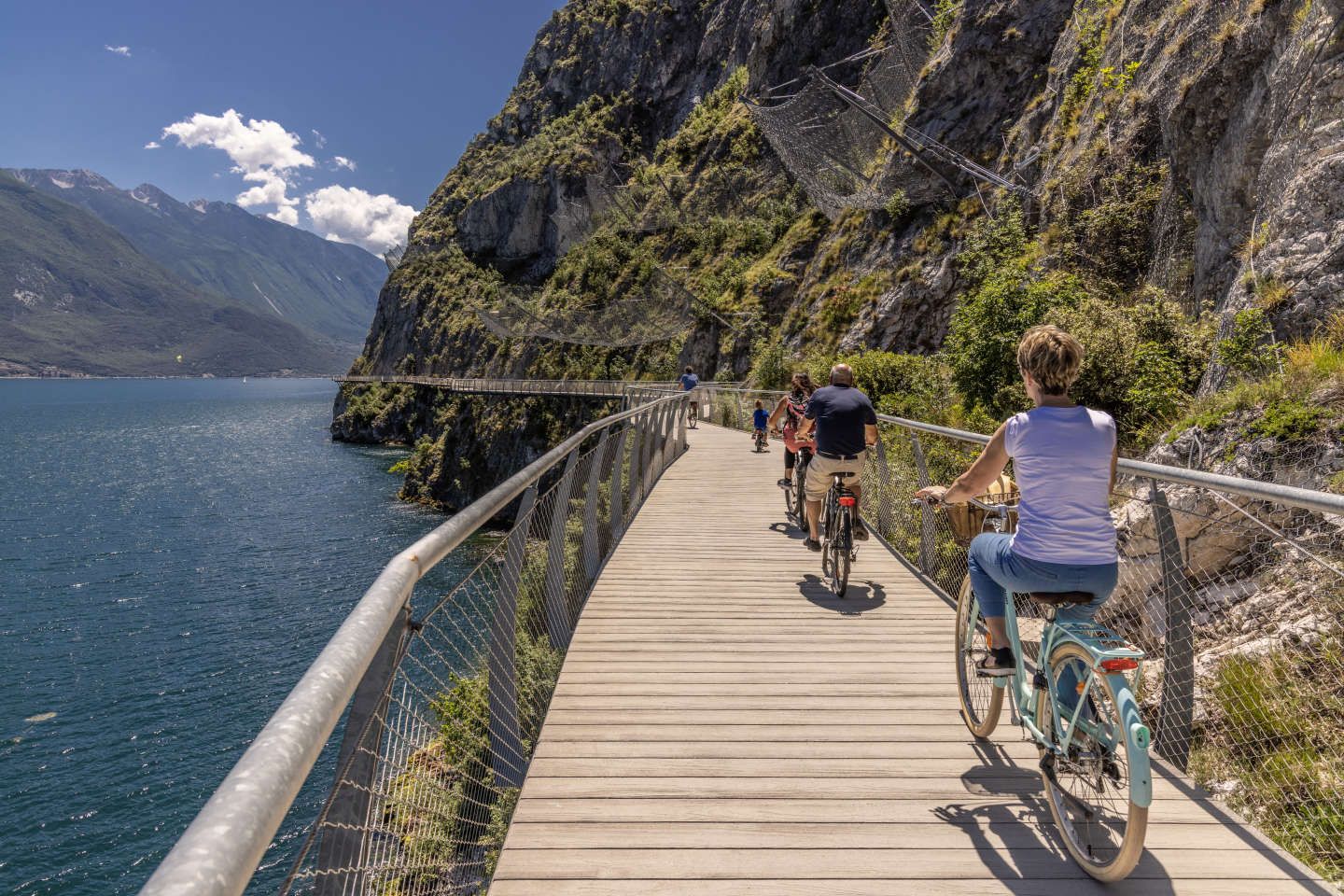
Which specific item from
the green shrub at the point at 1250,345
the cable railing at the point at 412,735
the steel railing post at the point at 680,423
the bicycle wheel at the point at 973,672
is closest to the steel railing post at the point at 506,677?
the cable railing at the point at 412,735

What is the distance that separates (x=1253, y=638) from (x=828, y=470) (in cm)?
305

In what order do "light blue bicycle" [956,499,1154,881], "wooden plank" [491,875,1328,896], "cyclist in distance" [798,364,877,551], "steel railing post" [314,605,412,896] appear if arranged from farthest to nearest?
"cyclist in distance" [798,364,877,551] < "wooden plank" [491,875,1328,896] < "light blue bicycle" [956,499,1154,881] < "steel railing post" [314,605,412,896]

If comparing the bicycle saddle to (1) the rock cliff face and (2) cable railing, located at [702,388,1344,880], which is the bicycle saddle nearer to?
(2) cable railing, located at [702,388,1344,880]

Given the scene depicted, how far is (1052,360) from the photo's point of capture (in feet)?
9.12

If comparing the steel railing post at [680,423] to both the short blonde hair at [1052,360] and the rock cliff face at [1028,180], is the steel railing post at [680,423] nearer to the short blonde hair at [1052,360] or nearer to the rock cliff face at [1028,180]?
the rock cliff face at [1028,180]

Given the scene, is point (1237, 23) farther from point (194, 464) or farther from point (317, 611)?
point (194, 464)

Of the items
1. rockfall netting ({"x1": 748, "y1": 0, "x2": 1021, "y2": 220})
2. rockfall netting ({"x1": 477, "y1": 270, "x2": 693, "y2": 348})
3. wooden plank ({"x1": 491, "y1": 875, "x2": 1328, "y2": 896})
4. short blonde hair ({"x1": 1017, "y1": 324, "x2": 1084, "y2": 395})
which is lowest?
wooden plank ({"x1": 491, "y1": 875, "x2": 1328, "y2": 896})

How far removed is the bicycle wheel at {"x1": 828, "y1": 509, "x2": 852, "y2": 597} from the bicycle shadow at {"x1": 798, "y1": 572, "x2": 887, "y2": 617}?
0.10 meters

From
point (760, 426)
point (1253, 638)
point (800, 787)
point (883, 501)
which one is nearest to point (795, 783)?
point (800, 787)

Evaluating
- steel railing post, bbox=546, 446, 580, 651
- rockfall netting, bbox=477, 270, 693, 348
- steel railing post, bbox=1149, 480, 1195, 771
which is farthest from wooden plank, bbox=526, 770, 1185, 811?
rockfall netting, bbox=477, 270, 693, 348

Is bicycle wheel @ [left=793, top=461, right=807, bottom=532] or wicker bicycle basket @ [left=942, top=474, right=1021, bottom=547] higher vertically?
wicker bicycle basket @ [left=942, top=474, right=1021, bottom=547]

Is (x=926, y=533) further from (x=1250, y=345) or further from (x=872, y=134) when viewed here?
(x=872, y=134)

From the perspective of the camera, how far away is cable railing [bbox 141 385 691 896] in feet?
3.06

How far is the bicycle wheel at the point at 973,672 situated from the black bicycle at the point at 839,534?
2067mm
